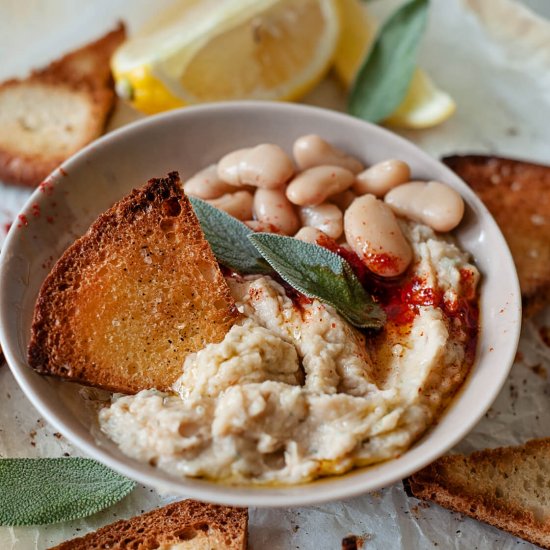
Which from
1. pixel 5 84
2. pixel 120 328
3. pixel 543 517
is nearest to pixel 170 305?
pixel 120 328

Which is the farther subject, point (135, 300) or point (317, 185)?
point (317, 185)

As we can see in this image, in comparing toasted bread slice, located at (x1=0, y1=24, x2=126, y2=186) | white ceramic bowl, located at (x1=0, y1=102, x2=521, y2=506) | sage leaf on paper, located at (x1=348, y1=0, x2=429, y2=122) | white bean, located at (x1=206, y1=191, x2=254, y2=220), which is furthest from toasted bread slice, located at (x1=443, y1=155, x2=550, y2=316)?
toasted bread slice, located at (x1=0, y1=24, x2=126, y2=186)

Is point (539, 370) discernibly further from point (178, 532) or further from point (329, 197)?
point (178, 532)

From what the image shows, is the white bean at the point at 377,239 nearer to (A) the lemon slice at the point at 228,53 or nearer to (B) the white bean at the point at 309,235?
(B) the white bean at the point at 309,235

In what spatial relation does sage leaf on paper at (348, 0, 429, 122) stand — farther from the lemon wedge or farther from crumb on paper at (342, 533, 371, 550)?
crumb on paper at (342, 533, 371, 550)

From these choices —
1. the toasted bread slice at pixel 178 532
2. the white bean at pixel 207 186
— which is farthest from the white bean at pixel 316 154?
the toasted bread slice at pixel 178 532

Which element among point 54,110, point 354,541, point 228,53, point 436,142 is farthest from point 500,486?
point 54,110

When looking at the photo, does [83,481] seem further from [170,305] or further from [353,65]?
[353,65]
